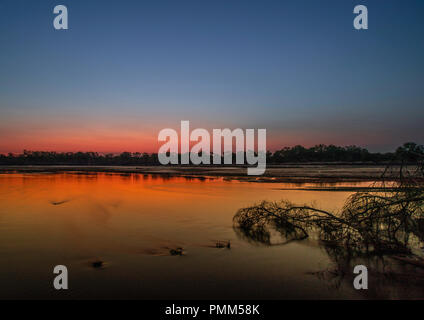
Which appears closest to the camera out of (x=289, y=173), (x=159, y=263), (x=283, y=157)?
(x=159, y=263)

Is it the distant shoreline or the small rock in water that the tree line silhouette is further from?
the small rock in water

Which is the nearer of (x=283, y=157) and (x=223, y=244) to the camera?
(x=223, y=244)

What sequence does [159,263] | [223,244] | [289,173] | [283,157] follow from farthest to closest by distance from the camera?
[283,157]
[289,173]
[223,244]
[159,263]

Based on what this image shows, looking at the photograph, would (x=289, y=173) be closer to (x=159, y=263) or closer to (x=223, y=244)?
(x=223, y=244)

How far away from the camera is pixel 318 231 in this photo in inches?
446

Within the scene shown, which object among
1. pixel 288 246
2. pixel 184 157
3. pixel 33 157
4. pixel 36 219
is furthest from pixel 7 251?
pixel 33 157

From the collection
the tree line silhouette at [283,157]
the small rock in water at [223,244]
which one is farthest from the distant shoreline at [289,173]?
the tree line silhouette at [283,157]

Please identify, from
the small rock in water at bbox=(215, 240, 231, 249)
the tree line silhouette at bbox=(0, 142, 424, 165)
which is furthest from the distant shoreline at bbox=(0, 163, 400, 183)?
the tree line silhouette at bbox=(0, 142, 424, 165)

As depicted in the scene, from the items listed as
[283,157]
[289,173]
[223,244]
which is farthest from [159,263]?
[283,157]

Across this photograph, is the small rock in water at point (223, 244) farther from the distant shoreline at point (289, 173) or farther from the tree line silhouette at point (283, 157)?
the tree line silhouette at point (283, 157)

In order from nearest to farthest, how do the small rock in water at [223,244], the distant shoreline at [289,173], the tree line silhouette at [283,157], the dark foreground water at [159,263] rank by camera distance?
1. the dark foreground water at [159,263]
2. the small rock in water at [223,244]
3. the distant shoreline at [289,173]
4. the tree line silhouette at [283,157]

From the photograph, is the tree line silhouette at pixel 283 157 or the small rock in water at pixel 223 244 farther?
the tree line silhouette at pixel 283 157
